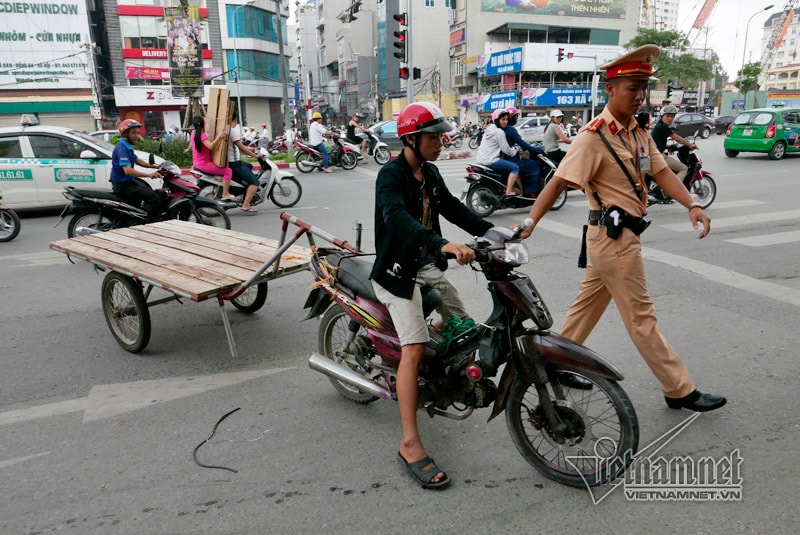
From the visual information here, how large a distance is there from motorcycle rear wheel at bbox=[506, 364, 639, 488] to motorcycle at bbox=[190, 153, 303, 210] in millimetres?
7475

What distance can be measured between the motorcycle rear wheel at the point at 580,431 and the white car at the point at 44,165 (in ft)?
30.2

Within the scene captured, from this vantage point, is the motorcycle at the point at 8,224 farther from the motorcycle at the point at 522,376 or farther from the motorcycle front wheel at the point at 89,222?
the motorcycle at the point at 522,376

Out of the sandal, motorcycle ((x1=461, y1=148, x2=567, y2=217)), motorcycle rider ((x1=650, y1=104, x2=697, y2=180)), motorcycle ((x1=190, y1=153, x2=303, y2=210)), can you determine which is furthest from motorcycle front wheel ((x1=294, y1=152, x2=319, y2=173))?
the sandal

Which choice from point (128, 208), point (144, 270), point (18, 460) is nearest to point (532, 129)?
point (128, 208)

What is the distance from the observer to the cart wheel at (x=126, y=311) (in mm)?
4285

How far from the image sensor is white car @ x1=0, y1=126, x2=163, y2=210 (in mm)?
10211

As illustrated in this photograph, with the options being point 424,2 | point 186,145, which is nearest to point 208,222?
point 186,145

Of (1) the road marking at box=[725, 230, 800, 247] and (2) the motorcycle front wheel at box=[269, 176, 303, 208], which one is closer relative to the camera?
(1) the road marking at box=[725, 230, 800, 247]

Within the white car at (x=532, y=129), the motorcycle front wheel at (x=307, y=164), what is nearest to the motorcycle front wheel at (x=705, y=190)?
the motorcycle front wheel at (x=307, y=164)

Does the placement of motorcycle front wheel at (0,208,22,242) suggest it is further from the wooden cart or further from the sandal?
the sandal

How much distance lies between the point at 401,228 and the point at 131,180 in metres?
6.06

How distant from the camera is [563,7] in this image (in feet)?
191

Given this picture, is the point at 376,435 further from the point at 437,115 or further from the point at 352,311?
the point at 437,115

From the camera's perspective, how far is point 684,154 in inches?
401
